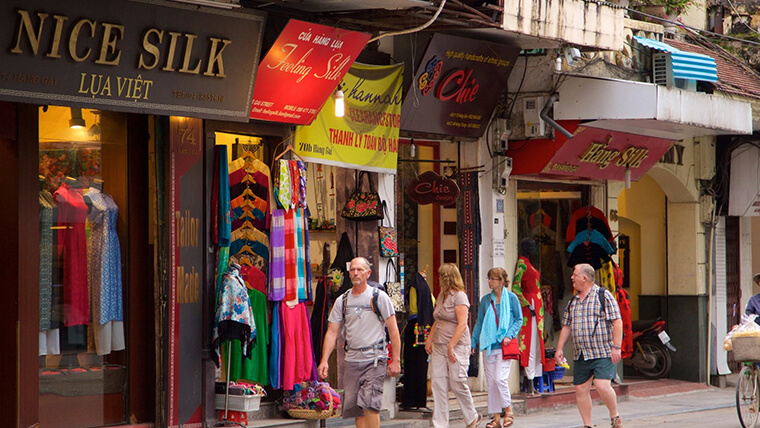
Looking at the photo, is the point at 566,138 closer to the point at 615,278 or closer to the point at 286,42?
the point at 615,278

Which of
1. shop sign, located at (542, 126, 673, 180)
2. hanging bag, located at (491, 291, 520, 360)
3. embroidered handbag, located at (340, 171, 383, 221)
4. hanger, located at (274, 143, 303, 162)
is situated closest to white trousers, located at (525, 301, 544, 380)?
hanging bag, located at (491, 291, 520, 360)

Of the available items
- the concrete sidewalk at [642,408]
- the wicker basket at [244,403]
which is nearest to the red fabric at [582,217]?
the concrete sidewalk at [642,408]

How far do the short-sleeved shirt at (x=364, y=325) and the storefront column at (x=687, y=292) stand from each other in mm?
9969

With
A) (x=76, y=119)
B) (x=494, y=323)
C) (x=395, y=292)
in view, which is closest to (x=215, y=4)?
(x=76, y=119)

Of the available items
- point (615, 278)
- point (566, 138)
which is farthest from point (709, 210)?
point (566, 138)

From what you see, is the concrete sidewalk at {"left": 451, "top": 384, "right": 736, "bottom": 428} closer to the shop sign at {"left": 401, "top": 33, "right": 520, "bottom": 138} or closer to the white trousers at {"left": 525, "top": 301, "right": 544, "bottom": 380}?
the white trousers at {"left": 525, "top": 301, "right": 544, "bottom": 380}

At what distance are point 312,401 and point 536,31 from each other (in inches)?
192

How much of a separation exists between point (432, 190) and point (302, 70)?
3075 millimetres

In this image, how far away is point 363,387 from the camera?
1002 cm

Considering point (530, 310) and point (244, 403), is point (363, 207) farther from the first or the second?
point (530, 310)

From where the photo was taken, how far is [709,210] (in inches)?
745

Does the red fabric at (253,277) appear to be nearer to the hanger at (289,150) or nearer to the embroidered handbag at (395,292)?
the hanger at (289,150)

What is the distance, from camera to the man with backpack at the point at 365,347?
32.8 ft

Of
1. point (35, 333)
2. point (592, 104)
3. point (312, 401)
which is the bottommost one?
point (312, 401)
